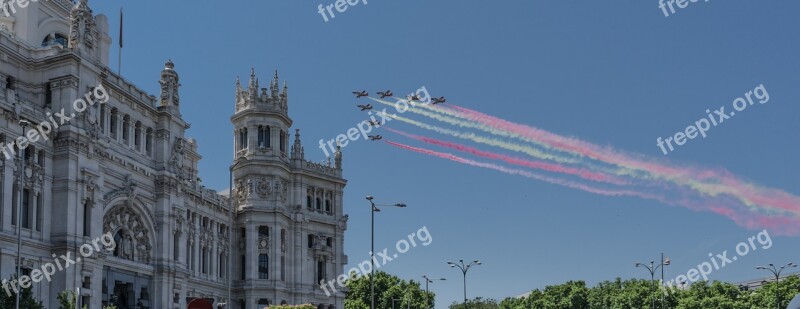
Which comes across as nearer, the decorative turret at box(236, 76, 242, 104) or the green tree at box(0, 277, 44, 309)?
the green tree at box(0, 277, 44, 309)

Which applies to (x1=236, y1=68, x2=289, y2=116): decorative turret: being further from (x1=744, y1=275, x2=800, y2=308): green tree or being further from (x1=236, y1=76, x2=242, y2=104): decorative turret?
(x1=744, y1=275, x2=800, y2=308): green tree

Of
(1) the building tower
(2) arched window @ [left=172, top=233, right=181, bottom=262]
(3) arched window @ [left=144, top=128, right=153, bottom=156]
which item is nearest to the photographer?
(3) arched window @ [left=144, top=128, right=153, bottom=156]

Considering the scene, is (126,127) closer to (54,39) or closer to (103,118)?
(103,118)

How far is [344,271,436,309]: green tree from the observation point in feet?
434

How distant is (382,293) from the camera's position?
5290 inches

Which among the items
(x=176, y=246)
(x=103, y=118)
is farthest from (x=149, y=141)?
(x=176, y=246)

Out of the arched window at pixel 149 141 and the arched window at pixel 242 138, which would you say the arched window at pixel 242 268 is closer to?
the arched window at pixel 242 138

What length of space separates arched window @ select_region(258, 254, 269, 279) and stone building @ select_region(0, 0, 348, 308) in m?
0.14

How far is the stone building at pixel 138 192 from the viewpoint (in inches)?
2482

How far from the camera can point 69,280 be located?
2483 inches

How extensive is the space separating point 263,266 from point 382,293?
3883 centimetres

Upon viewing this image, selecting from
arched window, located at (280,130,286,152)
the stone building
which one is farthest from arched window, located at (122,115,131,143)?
arched window, located at (280,130,286,152)

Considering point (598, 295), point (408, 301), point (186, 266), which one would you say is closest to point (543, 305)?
point (598, 295)

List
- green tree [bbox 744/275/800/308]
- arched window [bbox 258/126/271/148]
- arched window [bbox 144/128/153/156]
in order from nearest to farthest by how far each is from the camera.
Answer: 1. arched window [bbox 144/128/153/156]
2. arched window [bbox 258/126/271/148]
3. green tree [bbox 744/275/800/308]
